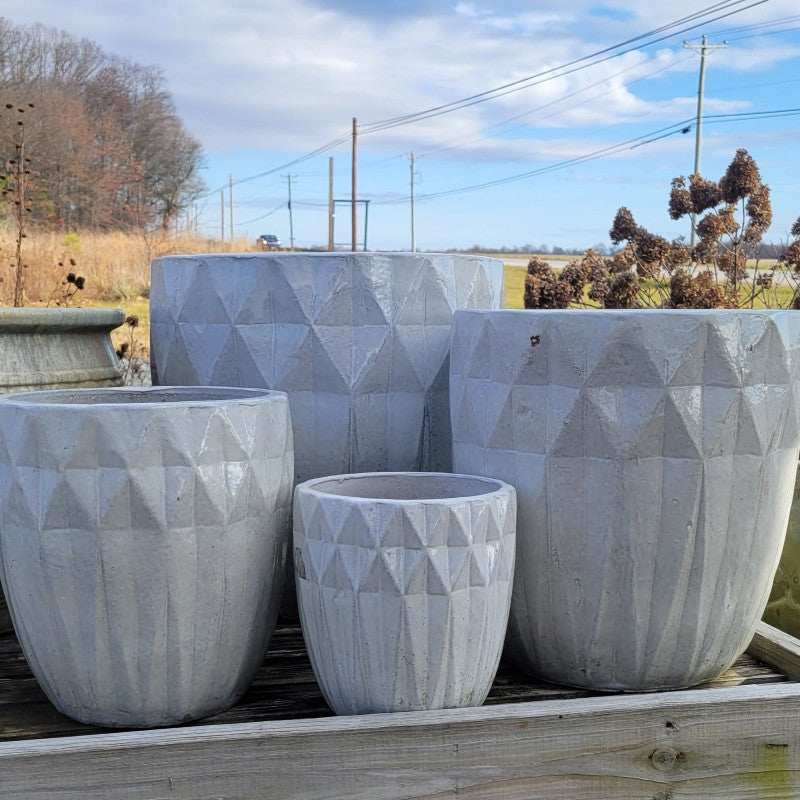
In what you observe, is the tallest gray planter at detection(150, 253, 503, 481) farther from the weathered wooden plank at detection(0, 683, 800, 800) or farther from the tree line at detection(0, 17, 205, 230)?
the tree line at detection(0, 17, 205, 230)

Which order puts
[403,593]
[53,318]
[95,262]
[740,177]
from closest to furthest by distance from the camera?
[403,593] < [53,318] < [740,177] < [95,262]

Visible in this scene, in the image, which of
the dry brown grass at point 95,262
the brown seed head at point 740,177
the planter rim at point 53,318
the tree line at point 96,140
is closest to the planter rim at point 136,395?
the planter rim at point 53,318

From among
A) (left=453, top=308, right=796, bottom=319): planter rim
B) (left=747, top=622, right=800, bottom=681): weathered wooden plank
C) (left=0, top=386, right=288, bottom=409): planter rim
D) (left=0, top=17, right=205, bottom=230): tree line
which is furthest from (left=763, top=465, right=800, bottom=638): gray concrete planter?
(left=0, top=17, right=205, bottom=230): tree line

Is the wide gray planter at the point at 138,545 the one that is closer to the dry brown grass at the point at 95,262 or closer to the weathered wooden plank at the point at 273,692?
the weathered wooden plank at the point at 273,692

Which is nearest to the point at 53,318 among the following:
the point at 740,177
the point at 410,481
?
the point at 410,481

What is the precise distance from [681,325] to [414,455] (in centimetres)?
69

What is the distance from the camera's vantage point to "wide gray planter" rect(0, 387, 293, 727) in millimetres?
1574

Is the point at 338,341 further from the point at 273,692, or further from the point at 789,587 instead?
the point at 789,587

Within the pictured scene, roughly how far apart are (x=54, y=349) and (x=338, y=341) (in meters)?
0.69

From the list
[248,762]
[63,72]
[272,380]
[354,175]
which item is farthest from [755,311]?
[63,72]

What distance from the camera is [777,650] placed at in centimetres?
209

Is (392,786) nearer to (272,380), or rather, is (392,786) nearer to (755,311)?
(272,380)

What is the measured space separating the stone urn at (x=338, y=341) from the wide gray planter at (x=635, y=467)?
222 millimetres

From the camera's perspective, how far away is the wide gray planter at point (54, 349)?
2.14 m
